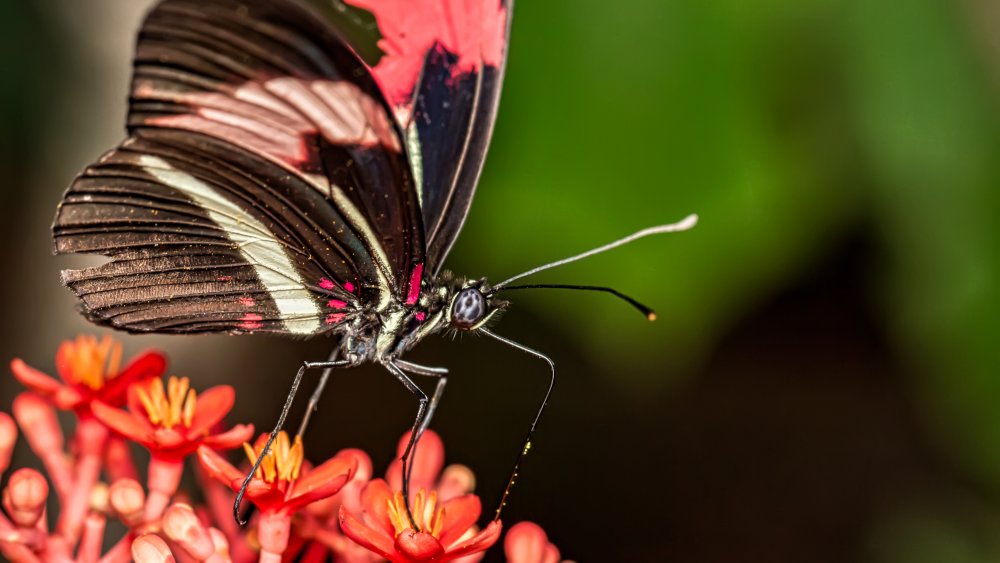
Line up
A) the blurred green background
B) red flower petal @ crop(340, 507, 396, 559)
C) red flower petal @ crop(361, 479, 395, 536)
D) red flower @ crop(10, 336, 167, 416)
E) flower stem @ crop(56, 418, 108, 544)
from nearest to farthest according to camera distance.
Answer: red flower petal @ crop(340, 507, 396, 559) < red flower petal @ crop(361, 479, 395, 536) < flower stem @ crop(56, 418, 108, 544) < red flower @ crop(10, 336, 167, 416) < the blurred green background

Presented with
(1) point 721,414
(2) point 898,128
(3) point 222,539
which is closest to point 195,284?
(3) point 222,539

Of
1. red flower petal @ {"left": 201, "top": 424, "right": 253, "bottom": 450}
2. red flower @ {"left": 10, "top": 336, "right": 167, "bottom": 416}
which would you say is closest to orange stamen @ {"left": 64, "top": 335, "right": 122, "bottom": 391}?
red flower @ {"left": 10, "top": 336, "right": 167, "bottom": 416}

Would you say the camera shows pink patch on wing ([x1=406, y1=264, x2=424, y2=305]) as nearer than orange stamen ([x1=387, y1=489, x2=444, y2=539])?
No

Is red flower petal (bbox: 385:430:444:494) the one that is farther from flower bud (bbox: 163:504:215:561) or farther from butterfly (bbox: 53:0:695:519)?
flower bud (bbox: 163:504:215:561)

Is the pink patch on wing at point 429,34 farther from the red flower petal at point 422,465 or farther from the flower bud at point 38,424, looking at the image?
the flower bud at point 38,424

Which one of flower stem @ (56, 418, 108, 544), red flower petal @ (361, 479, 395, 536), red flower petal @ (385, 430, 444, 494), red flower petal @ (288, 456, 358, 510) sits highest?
flower stem @ (56, 418, 108, 544)

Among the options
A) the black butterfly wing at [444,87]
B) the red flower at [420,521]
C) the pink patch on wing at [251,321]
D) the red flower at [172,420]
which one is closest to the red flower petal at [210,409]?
the red flower at [172,420]
